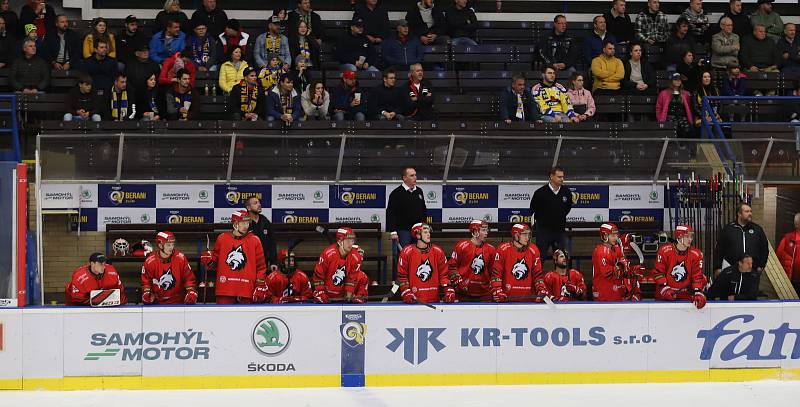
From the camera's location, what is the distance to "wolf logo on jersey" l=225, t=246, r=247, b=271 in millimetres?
12766

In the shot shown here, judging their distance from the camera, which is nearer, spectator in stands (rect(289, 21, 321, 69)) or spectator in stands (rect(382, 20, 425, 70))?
spectator in stands (rect(289, 21, 321, 69))

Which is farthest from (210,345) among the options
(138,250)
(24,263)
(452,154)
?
(452,154)

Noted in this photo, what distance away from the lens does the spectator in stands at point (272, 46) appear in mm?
16203

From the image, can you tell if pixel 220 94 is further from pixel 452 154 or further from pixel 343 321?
pixel 343 321

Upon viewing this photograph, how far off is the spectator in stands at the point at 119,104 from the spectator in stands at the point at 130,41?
91cm

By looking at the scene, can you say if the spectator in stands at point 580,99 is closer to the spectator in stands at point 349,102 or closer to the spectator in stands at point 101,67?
the spectator in stands at point 349,102

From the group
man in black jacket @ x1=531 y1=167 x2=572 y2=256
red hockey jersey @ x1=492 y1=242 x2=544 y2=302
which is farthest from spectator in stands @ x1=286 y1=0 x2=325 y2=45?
red hockey jersey @ x1=492 y1=242 x2=544 y2=302

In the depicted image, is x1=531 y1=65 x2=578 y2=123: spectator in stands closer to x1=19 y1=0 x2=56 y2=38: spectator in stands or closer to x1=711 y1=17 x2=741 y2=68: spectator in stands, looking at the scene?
x1=711 y1=17 x2=741 y2=68: spectator in stands

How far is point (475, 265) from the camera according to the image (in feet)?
43.4

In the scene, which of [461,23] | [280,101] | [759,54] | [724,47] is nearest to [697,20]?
[724,47]

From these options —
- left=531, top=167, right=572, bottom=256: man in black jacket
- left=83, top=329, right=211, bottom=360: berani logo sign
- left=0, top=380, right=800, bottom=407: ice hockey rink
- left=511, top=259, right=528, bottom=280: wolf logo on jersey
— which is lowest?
left=0, top=380, right=800, bottom=407: ice hockey rink

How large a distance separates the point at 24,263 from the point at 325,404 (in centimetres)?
314

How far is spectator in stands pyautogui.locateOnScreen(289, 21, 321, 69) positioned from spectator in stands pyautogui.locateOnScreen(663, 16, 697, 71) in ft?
14.9

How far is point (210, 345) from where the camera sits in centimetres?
1180
